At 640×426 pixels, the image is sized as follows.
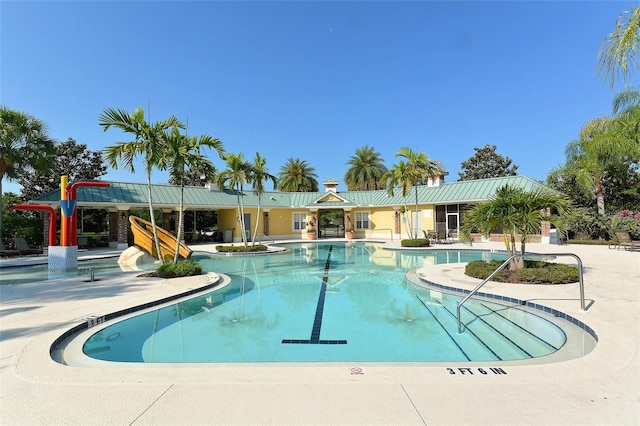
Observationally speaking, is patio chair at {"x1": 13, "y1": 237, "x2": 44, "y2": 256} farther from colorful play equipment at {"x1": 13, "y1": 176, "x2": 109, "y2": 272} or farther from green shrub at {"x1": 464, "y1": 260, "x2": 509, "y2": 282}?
green shrub at {"x1": 464, "y1": 260, "x2": 509, "y2": 282}

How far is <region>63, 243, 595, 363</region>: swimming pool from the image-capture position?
189 inches

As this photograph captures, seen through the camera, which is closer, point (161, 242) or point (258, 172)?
point (161, 242)

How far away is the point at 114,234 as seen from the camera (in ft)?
72.1

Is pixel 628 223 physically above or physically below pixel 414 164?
below

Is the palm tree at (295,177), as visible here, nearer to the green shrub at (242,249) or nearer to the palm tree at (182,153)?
the green shrub at (242,249)

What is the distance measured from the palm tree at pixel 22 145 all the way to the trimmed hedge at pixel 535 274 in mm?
20910

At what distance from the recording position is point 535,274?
8422 mm

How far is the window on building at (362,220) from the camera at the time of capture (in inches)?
1138

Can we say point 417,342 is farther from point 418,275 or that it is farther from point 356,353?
point 418,275

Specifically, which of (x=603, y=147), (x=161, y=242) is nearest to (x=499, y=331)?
(x=161, y=242)

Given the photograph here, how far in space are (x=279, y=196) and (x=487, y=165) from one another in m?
29.4

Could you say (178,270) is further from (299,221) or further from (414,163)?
(299,221)

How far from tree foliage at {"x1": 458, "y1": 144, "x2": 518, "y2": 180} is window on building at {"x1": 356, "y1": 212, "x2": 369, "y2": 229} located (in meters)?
21.1

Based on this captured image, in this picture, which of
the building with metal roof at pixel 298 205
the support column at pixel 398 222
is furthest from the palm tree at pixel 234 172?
the support column at pixel 398 222
